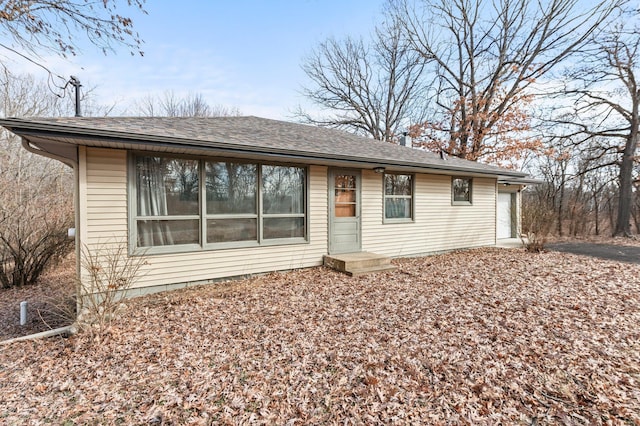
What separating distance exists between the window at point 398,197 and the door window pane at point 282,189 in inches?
100

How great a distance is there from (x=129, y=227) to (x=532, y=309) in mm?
6316

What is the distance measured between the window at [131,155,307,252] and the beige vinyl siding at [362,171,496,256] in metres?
1.92

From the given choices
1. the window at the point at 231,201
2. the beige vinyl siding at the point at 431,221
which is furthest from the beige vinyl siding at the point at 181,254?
the beige vinyl siding at the point at 431,221

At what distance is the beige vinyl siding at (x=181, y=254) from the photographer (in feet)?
14.6

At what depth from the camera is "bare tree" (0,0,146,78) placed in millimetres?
4883

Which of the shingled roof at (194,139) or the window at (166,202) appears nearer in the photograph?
the shingled roof at (194,139)

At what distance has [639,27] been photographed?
11.8 meters

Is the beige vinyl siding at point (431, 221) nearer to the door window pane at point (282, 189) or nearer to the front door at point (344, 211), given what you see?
the front door at point (344, 211)

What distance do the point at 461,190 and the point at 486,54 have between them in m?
11.7

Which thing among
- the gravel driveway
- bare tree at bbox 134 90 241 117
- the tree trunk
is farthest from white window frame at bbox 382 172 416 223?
bare tree at bbox 134 90 241 117

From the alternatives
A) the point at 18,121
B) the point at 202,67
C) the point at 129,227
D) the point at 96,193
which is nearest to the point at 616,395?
the point at 129,227

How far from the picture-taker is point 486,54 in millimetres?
16016

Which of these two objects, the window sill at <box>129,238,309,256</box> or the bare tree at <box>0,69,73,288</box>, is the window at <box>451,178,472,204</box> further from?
the bare tree at <box>0,69,73,288</box>

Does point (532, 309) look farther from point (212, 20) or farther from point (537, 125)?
point (537, 125)
